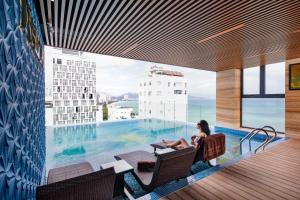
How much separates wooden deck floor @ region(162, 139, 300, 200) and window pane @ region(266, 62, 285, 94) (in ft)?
12.4

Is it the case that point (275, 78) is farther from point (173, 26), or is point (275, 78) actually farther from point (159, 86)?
point (159, 86)

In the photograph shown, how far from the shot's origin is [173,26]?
10.1ft

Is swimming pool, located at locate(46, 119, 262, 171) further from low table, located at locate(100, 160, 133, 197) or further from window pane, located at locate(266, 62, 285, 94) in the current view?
window pane, located at locate(266, 62, 285, 94)

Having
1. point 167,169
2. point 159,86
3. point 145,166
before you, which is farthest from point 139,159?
point 159,86

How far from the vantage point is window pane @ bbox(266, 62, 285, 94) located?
6.40m

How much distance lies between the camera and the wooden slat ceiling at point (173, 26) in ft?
8.02

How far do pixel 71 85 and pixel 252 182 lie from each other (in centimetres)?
4732

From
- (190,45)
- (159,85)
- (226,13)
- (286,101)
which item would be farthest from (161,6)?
(159,85)

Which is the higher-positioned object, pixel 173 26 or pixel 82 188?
pixel 173 26

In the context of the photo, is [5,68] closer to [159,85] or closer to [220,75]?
[220,75]

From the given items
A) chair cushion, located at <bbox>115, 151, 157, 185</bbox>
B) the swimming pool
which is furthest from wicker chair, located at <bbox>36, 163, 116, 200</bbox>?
the swimming pool

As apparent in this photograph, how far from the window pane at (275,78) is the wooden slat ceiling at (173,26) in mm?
1969

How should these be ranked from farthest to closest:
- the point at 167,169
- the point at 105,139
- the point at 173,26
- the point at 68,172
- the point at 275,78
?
the point at 105,139 → the point at 275,78 → the point at 173,26 → the point at 68,172 → the point at 167,169

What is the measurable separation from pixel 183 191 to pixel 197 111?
26.0ft
